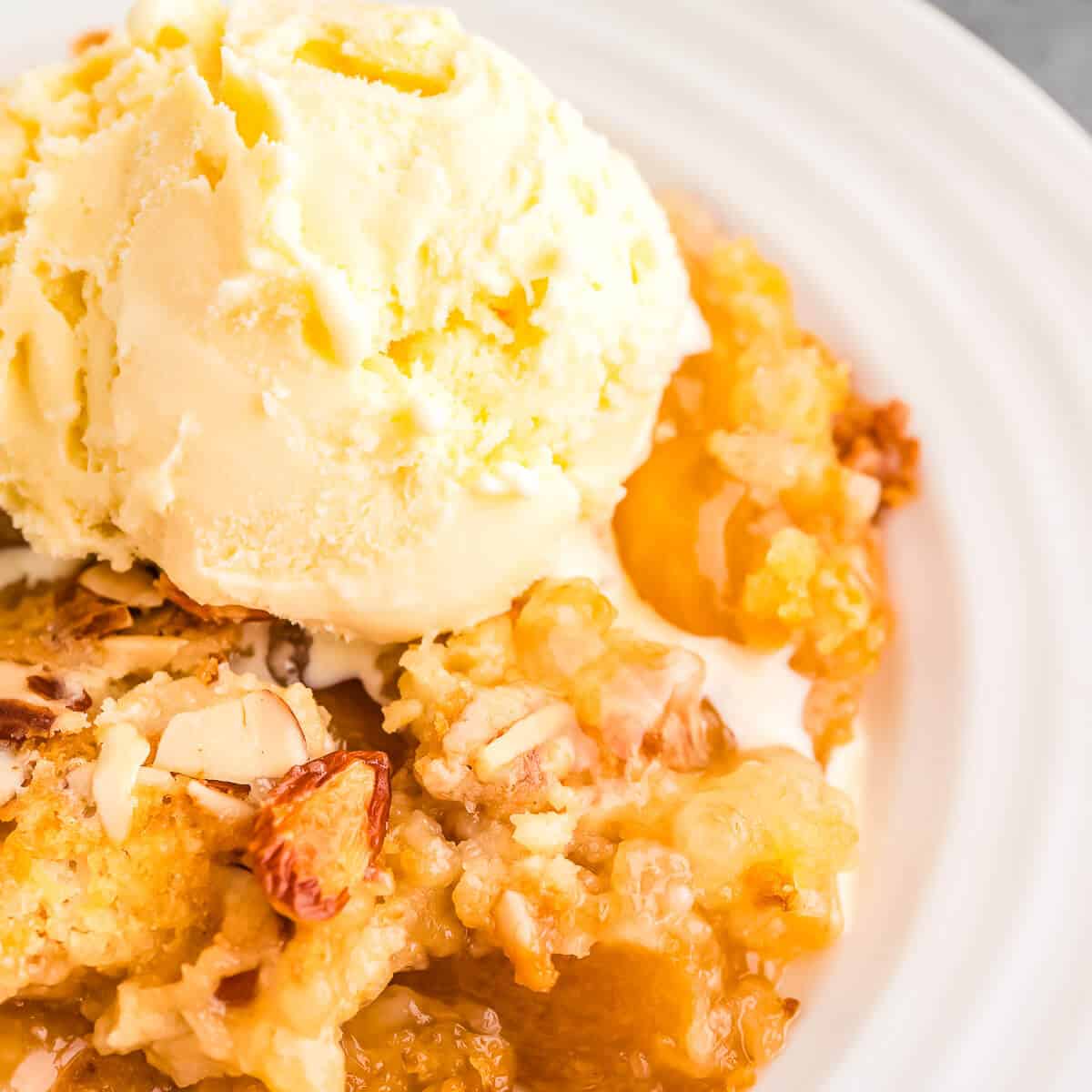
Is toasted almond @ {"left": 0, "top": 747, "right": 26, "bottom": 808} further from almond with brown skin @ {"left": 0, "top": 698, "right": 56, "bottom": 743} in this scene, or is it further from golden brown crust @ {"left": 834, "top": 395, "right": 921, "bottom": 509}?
golden brown crust @ {"left": 834, "top": 395, "right": 921, "bottom": 509}

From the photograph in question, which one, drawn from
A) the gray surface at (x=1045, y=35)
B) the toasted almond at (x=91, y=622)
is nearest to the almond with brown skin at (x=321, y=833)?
the toasted almond at (x=91, y=622)

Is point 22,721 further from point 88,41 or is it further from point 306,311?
point 88,41

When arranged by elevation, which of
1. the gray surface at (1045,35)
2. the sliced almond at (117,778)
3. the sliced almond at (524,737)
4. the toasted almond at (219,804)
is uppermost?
the gray surface at (1045,35)

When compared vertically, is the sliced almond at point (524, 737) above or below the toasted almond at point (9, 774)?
above

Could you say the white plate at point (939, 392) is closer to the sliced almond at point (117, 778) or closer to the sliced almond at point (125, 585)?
the sliced almond at point (117, 778)

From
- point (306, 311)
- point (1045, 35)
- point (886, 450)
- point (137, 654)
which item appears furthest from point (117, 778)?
point (1045, 35)

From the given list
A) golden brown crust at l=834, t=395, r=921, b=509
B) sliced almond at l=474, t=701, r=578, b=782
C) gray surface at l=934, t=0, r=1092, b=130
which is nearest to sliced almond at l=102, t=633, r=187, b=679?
sliced almond at l=474, t=701, r=578, b=782
